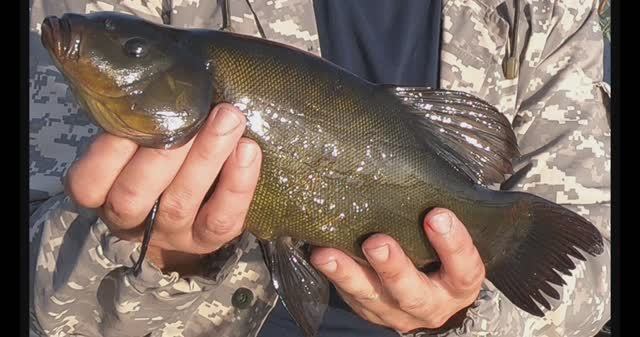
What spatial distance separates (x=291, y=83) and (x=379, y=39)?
0.86 m

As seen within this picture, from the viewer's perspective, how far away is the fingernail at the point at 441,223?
170 centimetres

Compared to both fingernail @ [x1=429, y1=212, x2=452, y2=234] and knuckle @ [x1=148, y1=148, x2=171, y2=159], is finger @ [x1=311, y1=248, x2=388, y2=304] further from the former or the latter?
knuckle @ [x1=148, y1=148, x2=171, y2=159]

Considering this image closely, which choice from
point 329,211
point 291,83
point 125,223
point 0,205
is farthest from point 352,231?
point 0,205

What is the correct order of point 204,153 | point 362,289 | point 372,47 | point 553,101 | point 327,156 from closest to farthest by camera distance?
1. point 204,153
2. point 327,156
3. point 362,289
4. point 372,47
5. point 553,101

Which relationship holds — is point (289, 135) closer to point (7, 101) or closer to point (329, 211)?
point (329, 211)

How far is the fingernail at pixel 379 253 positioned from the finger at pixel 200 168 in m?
0.40

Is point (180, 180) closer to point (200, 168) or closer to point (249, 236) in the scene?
point (200, 168)

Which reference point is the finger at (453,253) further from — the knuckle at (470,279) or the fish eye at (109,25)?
the fish eye at (109,25)

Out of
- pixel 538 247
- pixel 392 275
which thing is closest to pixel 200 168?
pixel 392 275

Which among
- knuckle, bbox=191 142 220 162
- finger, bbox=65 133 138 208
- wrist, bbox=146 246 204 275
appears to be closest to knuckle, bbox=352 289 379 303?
wrist, bbox=146 246 204 275

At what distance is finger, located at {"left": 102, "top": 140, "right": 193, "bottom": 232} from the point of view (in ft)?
5.16

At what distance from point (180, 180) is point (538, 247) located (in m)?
0.90

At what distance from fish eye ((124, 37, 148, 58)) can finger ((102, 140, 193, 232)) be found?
0.20m

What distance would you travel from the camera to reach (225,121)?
1539mm
